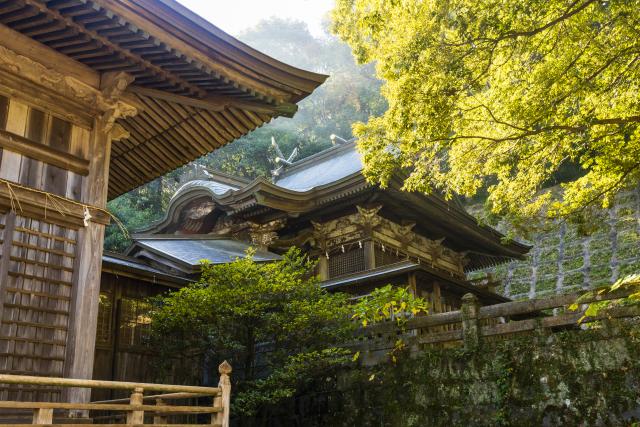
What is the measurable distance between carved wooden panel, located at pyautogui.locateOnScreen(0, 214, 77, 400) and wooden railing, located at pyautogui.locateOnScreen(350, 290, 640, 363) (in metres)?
6.07

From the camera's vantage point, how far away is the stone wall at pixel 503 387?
845cm

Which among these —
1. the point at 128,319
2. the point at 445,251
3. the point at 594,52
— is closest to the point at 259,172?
the point at 445,251

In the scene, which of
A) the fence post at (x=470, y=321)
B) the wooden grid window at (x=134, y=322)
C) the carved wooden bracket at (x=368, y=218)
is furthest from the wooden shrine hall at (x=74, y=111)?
the carved wooden bracket at (x=368, y=218)

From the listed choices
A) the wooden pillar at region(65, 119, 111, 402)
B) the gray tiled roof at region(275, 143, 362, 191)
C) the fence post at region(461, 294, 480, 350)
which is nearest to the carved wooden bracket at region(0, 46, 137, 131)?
the wooden pillar at region(65, 119, 111, 402)

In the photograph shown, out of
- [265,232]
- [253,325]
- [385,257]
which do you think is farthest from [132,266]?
[385,257]

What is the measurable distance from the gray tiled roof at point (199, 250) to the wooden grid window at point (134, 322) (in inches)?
48.7

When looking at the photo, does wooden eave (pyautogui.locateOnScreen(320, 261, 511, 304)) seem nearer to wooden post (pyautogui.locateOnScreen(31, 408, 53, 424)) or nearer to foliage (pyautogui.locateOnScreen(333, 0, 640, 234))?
foliage (pyautogui.locateOnScreen(333, 0, 640, 234))

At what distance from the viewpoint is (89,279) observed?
21.0 ft

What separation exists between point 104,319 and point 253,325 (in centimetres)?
268

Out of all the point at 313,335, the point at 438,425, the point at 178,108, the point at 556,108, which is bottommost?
the point at 438,425

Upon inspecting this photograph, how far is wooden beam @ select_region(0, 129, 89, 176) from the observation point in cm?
609

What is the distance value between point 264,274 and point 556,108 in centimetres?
540

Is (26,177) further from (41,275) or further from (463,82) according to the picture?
(463,82)

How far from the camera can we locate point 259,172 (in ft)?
133
